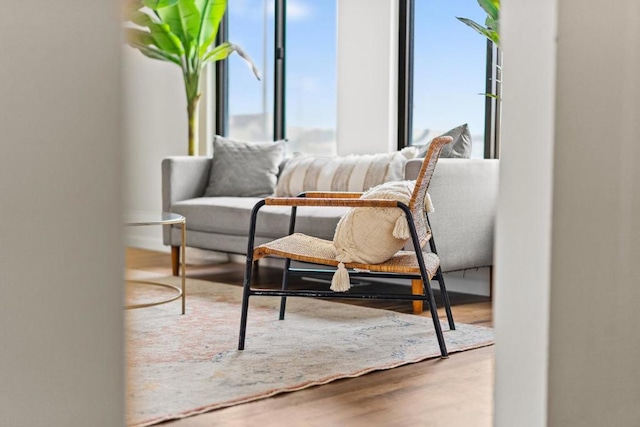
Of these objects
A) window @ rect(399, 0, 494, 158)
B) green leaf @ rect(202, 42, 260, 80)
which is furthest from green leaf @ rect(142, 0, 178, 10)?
window @ rect(399, 0, 494, 158)

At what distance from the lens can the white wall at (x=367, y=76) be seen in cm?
500

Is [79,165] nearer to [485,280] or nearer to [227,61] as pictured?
[485,280]

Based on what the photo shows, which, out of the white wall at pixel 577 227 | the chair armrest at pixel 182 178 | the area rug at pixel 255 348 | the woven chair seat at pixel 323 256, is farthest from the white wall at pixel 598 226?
the chair armrest at pixel 182 178

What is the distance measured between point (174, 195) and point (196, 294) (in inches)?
40.4

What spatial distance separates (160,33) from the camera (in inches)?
216

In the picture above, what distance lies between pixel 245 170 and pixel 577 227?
146 inches

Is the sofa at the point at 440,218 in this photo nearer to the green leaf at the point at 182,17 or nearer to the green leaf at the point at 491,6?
the green leaf at the point at 491,6

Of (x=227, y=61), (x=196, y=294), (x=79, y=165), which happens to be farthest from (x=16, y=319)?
(x=227, y=61)

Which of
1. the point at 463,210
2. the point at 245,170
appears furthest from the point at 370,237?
the point at 245,170

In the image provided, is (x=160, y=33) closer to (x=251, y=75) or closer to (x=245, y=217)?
(x=251, y=75)

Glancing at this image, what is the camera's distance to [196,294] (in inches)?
169

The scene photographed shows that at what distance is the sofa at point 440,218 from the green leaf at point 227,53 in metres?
1.16

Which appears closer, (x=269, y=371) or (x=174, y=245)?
(x=269, y=371)

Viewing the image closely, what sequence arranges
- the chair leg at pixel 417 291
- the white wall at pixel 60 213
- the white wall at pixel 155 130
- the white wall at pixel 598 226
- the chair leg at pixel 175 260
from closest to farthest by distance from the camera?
the white wall at pixel 60 213, the white wall at pixel 598 226, the chair leg at pixel 417 291, the chair leg at pixel 175 260, the white wall at pixel 155 130
